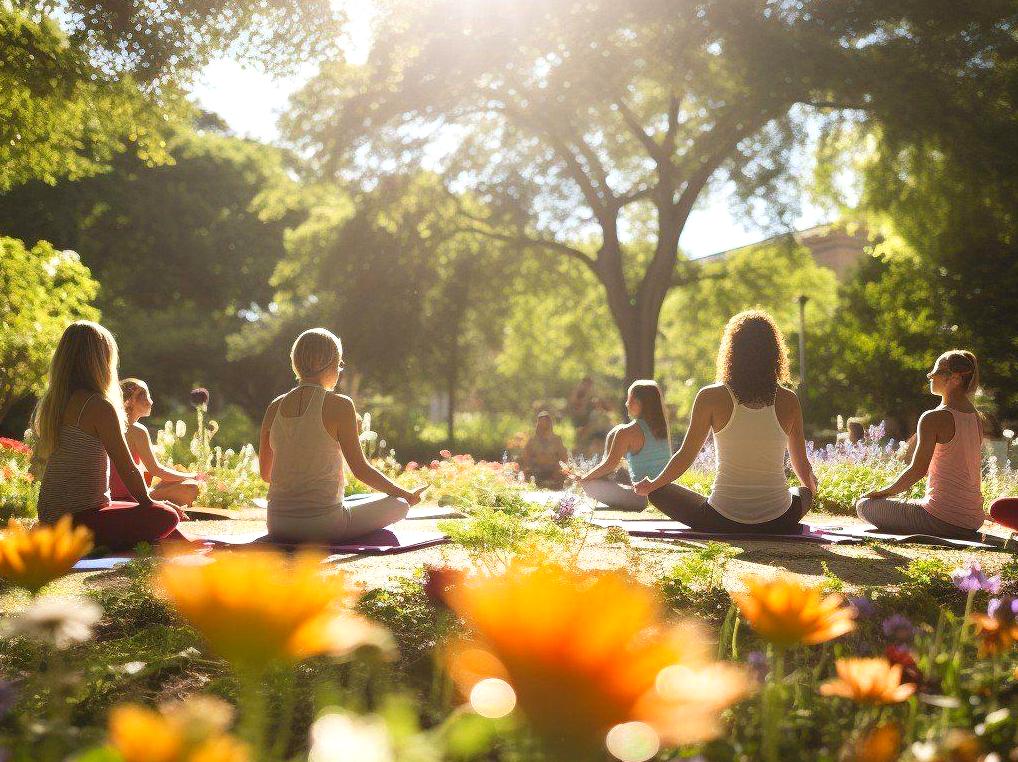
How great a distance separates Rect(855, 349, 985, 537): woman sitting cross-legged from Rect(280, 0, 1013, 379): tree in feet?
27.9

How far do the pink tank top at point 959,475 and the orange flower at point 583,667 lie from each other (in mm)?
6134

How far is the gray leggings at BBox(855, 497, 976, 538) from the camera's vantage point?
6.35 meters

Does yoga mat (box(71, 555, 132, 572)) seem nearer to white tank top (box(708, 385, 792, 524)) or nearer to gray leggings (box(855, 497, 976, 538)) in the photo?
white tank top (box(708, 385, 792, 524))

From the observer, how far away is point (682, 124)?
2059 centimetres

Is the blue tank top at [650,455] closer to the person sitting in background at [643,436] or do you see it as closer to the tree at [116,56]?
the person sitting in background at [643,436]

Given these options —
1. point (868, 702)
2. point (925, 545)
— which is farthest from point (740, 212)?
point (868, 702)

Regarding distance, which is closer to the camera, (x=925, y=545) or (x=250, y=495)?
(x=925, y=545)

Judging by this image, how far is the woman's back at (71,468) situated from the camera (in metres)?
5.38

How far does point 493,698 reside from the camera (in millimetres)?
796

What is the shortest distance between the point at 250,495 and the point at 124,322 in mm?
23142

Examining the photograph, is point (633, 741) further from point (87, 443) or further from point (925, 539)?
point (925, 539)

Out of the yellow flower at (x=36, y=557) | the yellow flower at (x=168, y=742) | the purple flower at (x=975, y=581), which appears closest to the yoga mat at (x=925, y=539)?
the purple flower at (x=975, y=581)

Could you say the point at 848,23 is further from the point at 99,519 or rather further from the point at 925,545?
the point at 99,519

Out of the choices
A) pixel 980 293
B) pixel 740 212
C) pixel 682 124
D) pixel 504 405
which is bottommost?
pixel 504 405
